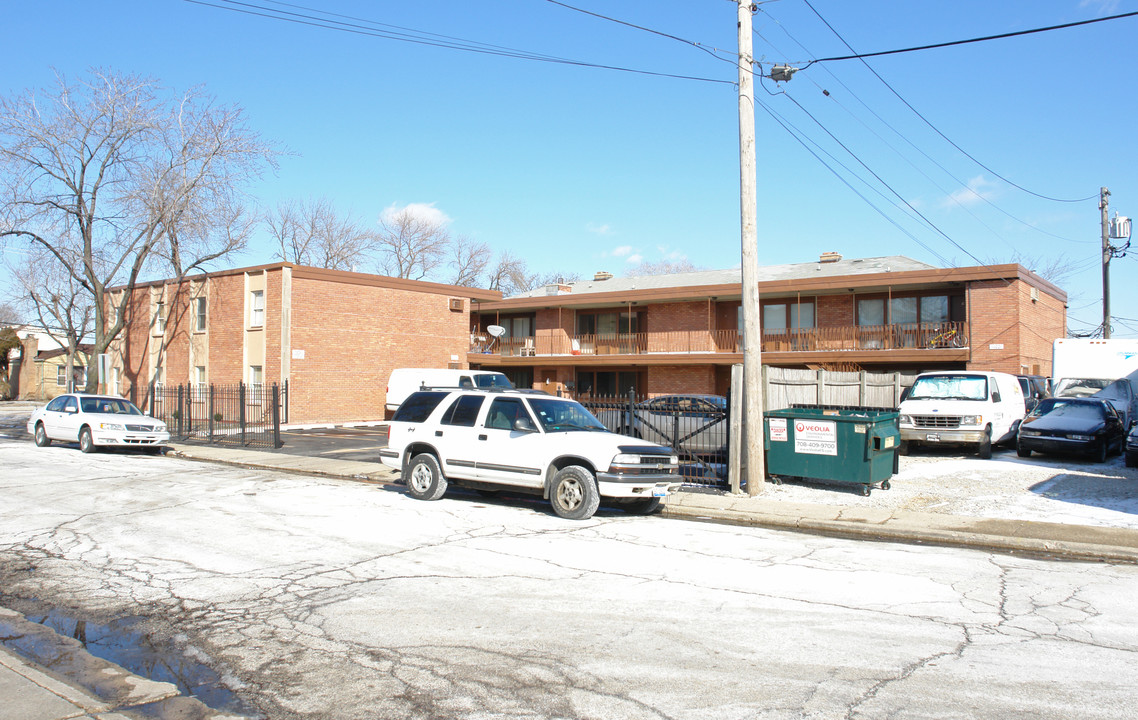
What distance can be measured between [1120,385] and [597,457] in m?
19.4

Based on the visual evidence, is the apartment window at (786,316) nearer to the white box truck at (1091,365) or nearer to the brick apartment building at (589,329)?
the brick apartment building at (589,329)

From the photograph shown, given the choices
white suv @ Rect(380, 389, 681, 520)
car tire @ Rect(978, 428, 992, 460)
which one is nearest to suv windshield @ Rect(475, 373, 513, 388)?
white suv @ Rect(380, 389, 681, 520)

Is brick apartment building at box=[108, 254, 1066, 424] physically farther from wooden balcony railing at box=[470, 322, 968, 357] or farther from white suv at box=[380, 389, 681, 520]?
white suv at box=[380, 389, 681, 520]

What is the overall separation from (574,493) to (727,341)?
23.7 m

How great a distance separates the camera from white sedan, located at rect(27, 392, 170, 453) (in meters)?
19.5

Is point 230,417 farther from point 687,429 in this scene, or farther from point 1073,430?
point 1073,430

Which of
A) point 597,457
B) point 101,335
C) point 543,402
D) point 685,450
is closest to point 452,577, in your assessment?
point 597,457

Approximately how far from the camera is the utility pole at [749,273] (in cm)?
1309

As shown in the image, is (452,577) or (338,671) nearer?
(338,671)

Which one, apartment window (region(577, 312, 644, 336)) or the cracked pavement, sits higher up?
apartment window (region(577, 312, 644, 336))

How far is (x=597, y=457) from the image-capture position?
10.7 m

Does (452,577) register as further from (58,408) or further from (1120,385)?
(1120,385)

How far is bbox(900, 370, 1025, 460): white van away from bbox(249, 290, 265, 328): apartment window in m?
23.6

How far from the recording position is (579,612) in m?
6.32
